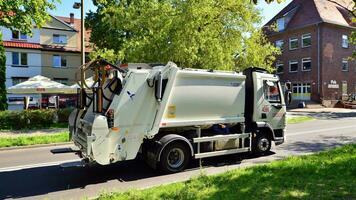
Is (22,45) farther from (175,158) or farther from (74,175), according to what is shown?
(175,158)

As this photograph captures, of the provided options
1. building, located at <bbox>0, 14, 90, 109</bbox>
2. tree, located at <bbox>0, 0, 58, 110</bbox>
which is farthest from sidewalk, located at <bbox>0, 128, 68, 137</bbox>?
building, located at <bbox>0, 14, 90, 109</bbox>

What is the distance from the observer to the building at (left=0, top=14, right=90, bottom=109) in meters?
39.8

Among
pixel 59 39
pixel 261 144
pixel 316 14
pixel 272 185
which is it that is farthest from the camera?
pixel 59 39

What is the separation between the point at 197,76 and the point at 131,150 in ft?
8.44

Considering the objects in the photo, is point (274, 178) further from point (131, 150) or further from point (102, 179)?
point (102, 179)

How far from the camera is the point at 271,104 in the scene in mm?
11211

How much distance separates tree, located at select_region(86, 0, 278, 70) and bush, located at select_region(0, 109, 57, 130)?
5376 millimetres

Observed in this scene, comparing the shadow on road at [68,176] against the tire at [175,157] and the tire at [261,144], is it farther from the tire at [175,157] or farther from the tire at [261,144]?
the tire at [261,144]

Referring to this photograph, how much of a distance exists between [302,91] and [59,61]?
29.7 metres

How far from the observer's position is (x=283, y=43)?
159 ft

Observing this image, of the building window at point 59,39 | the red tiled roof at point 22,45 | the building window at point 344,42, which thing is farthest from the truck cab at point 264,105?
the building window at point 344,42

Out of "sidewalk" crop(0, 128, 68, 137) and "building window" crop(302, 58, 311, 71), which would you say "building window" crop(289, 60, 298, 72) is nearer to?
"building window" crop(302, 58, 311, 71)

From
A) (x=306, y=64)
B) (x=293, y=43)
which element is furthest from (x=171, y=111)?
(x=293, y=43)

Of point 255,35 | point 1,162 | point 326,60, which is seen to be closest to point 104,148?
point 1,162
